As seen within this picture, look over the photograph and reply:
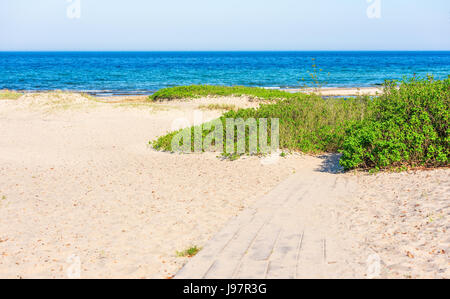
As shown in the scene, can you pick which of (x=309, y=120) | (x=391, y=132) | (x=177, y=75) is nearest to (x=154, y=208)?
(x=391, y=132)

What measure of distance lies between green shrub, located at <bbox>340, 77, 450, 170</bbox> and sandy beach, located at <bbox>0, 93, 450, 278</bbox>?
0.56 meters

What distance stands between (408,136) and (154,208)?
5857 millimetres

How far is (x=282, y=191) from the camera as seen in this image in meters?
8.77

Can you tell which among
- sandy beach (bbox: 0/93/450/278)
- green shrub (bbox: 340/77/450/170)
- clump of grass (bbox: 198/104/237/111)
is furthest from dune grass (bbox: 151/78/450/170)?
clump of grass (bbox: 198/104/237/111)

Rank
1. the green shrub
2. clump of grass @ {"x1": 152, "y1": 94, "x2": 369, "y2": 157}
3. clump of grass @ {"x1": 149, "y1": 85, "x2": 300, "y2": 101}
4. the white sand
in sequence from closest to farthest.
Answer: the white sand < the green shrub < clump of grass @ {"x1": 152, "y1": 94, "x2": 369, "y2": 157} < clump of grass @ {"x1": 149, "y1": 85, "x2": 300, "y2": 101}

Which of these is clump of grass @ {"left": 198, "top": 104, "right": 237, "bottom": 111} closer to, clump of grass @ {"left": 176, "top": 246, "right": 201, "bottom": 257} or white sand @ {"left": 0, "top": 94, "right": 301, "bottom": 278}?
white sand @ {"left": 0, "top": 94, "right": 301, "bottom": 278}

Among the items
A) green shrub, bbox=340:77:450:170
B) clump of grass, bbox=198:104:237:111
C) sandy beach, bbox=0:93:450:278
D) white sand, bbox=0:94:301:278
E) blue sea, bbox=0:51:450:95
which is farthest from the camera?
blue sea, bbox=0:51:450:95

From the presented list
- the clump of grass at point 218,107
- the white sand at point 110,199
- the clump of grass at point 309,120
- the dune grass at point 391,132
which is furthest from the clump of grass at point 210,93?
the dune grass at point 391,132

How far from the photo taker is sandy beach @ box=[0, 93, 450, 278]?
5.32 meters

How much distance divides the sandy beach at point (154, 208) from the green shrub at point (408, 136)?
56 centimetres

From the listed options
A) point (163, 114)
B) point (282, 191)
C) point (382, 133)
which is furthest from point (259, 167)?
point (163, 114)

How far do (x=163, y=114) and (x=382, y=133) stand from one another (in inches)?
538
